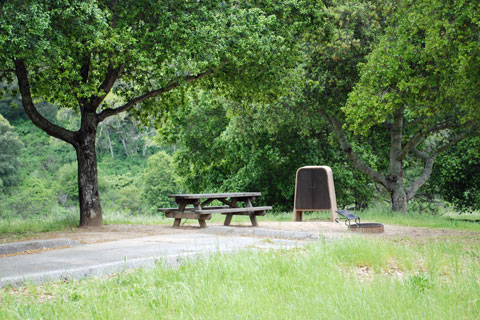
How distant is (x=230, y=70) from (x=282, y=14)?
220 centimetres

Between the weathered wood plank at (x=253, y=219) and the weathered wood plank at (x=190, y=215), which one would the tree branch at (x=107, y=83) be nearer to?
the weathered wood plank at (x=190, y=215)

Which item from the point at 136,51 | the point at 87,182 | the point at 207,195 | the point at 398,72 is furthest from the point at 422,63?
the point at 87,182

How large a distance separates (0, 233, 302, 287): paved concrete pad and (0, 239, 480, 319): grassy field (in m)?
0.32

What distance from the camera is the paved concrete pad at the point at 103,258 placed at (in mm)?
5588

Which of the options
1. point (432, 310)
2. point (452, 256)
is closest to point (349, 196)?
point (452, 256)

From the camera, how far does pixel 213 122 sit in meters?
26.0

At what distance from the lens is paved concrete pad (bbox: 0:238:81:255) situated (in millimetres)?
8391

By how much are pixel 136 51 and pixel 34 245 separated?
17.7ft

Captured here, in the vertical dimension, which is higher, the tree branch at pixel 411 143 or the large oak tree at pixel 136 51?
the large oak tree at pixel 136 51

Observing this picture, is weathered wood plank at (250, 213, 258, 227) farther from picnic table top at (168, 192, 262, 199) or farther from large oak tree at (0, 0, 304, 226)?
large oak tree at (0, 0, 304, 226)

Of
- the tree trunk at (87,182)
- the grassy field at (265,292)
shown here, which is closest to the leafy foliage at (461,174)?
the tree trunk at (87,182)

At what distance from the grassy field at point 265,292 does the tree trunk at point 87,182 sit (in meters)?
7.58

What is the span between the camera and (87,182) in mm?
12914

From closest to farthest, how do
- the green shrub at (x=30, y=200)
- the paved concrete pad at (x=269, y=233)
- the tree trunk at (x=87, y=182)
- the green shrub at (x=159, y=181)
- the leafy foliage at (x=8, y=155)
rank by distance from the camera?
the paved concrete pad at (x=269, y=233)
the tree trunk at (x=87, y=182)
the leafy foliage at (x=8, y=155)
the green shrub at (x=30, y=200)
the green shrub at (x=159, y=181)
